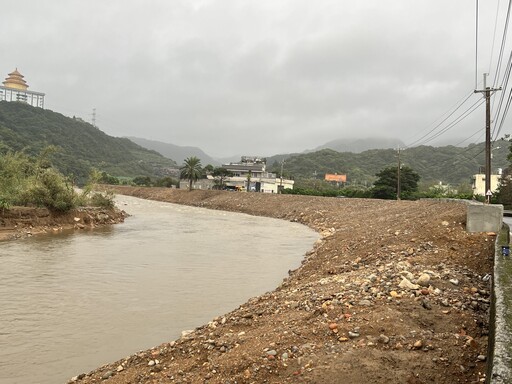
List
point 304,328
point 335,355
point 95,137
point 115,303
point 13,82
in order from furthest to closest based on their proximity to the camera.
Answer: point 13,82, point 95,137, point 115,303, point 304,328, point 335,355

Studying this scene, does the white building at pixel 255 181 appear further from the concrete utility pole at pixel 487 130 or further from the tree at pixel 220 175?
the concrete utility pole at pixel 487 130

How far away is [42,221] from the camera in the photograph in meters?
25.5

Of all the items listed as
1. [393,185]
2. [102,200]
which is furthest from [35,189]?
[393,185]

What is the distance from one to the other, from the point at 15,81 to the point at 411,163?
165m

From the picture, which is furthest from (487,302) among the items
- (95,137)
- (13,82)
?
(13,82)

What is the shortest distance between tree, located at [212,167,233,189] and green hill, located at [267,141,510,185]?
33908 mm

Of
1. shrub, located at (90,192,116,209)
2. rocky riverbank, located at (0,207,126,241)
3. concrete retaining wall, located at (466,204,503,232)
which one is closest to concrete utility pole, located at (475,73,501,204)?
concrete retaining wall, located at (466,204,503,232)

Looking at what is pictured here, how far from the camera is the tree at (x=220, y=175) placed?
83.2m

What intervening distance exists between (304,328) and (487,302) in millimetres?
3258

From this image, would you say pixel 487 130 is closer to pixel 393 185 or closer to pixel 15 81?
pixel 393 185

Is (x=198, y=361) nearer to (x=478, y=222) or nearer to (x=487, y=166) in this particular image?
(x=478, y=222)

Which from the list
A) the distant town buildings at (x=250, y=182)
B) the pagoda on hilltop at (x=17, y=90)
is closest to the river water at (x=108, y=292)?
the distant town buildings at (x=250, y=182)

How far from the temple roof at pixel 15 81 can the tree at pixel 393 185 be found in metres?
174

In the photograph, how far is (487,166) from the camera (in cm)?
2155
